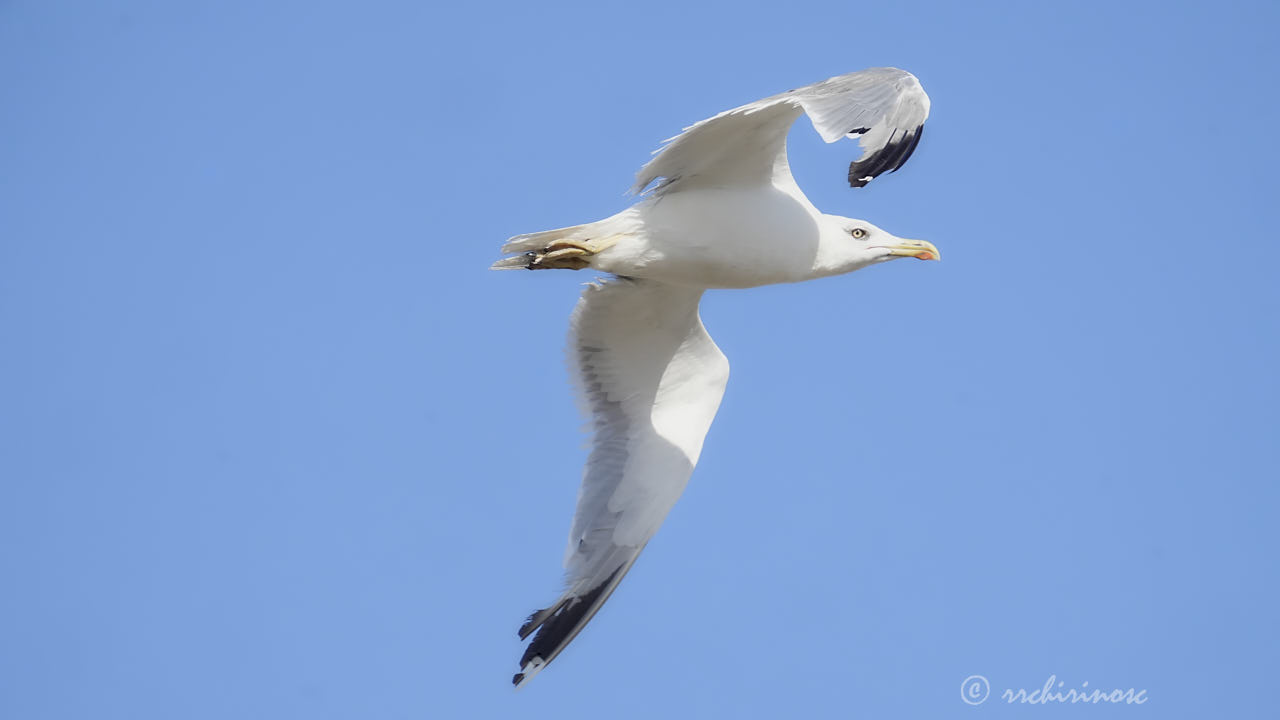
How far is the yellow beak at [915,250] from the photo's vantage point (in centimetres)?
823

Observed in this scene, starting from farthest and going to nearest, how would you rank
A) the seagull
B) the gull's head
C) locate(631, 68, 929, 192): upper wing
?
the gull's head
the seagull
locate(631, 68, 929, 192): upper wing

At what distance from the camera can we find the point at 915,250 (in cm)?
827

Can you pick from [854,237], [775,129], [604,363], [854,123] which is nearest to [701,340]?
[604,363]

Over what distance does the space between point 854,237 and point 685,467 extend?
6.16ft

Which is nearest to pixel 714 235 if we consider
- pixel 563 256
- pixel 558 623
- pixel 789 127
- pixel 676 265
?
pixel 676 265

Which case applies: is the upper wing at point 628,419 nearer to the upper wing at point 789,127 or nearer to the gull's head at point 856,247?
the gull's head at point 856,247

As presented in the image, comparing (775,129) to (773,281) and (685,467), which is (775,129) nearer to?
(773,281)

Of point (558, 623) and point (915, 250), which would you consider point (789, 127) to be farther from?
point (558, 623)

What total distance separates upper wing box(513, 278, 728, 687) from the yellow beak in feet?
4.16

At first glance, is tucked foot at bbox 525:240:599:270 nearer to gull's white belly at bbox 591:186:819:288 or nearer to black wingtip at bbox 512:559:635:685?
gull's white belly at bbox 591:186:819:288

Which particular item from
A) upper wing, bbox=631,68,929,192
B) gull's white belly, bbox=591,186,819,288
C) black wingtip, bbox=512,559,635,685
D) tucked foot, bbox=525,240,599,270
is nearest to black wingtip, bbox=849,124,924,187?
upper wing, bbox=631,68,929,192

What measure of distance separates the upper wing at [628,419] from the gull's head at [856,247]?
1011 mm

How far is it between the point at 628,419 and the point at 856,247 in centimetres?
199

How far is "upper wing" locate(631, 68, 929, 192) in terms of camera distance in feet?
21.2
